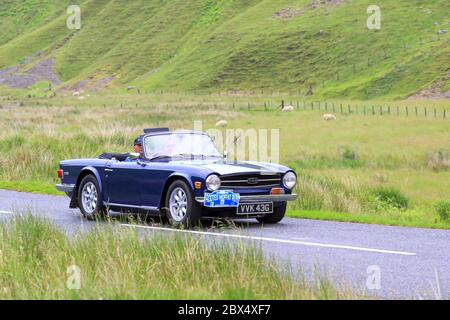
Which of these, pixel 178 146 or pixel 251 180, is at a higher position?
pixel 178 146

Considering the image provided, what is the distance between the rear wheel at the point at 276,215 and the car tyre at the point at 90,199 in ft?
8.59

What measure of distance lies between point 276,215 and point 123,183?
8.14 feet

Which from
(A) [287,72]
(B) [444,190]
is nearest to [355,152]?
(B) [444,190]

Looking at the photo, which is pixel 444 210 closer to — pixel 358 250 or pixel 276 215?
pixel 276 215

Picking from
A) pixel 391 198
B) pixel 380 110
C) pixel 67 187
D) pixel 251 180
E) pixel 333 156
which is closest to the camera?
pixel 251 180

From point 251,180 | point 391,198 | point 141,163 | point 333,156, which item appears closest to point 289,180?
point 251,180

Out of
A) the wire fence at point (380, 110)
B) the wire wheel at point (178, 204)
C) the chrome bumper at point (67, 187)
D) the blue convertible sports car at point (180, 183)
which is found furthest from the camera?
the wire fence at point (380, 110)

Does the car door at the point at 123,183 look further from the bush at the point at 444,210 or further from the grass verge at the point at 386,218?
the bush at the point at 444,210

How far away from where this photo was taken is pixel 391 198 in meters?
19.4

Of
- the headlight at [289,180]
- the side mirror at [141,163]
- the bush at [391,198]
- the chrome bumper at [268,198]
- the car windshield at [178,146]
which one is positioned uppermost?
the car windshield at [178,146]

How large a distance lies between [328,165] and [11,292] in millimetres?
22166

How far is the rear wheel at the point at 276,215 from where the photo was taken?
47.9 ft

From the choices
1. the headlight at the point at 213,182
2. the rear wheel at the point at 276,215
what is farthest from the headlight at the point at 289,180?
the headlight at the point at 213,182
